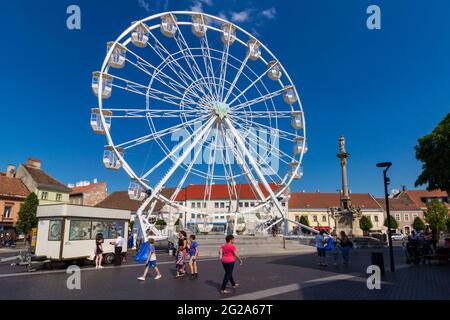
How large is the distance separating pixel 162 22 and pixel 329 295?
2313cm

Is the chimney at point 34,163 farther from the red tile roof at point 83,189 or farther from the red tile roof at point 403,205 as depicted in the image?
the red tile roof at point 403,205

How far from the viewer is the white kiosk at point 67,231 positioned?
14.6 m

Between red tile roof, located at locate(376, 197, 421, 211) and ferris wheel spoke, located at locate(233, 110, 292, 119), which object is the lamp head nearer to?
ferris wheel spoke, located at locate(233, 110, 292, 119)

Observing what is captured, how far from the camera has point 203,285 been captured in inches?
404

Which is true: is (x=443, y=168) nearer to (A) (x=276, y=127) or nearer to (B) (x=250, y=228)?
(A) (x=276, y=127)

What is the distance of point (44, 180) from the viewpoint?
159ft

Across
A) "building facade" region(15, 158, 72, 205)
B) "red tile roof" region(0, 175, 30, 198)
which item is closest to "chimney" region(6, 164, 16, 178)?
"building facade" region(15, 158, 72, 205)

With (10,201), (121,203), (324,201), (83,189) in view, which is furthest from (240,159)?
(324,201)

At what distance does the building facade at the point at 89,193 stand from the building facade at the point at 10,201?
1528 centimetres

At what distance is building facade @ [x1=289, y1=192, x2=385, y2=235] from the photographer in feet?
232

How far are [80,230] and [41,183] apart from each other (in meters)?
36.7

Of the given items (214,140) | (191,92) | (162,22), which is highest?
(162,22)

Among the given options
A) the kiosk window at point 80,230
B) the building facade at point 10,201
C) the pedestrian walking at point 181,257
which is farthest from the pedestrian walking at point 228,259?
the building facade at point 10,201
